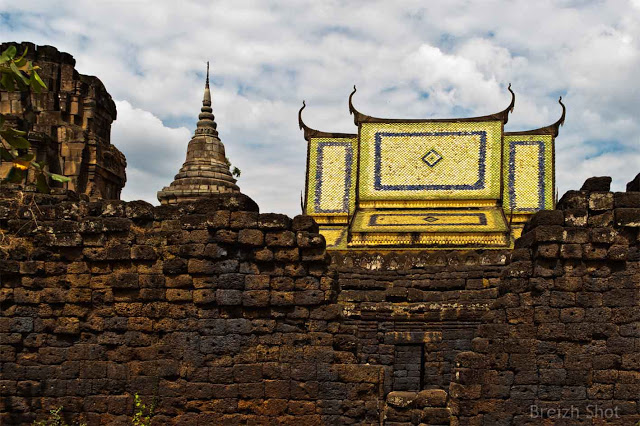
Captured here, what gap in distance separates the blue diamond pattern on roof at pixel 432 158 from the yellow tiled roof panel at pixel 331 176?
2224mm

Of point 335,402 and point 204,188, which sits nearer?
point 335,402

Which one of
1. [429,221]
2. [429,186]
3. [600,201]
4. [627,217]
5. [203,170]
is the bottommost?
[627,217]

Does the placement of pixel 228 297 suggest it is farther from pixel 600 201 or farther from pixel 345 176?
pixel 345 176

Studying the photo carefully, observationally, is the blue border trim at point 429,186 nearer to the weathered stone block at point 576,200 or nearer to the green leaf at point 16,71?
the weathered stone block at point 576,200

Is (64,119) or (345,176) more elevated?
(345,176)

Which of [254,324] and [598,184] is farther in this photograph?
[598,184]

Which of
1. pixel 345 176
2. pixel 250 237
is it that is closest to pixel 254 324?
pixel 250 237

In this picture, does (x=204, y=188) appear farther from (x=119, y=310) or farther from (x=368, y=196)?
(x=119, y=310)

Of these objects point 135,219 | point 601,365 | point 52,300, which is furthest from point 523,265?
point 52,300

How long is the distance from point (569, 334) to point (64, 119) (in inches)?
470

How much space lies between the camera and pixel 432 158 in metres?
21.0

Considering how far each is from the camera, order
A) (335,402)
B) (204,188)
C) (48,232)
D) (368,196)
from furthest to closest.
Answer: (204,188) → (368,196) → (48,232) → (335,402)

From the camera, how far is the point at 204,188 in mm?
22422

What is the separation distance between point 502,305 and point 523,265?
53 cm
